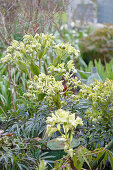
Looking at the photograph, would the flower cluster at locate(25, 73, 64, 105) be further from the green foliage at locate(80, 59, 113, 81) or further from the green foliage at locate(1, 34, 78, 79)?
the green foliage at locate(80, 59, 113, 81)

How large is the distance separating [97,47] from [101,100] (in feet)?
13.4

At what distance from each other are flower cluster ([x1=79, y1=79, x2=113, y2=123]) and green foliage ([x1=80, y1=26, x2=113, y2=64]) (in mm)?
3720

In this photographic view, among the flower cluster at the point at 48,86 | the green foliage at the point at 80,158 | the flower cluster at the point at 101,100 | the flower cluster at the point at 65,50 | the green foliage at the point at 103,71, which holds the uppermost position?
the flower cluster at the point at 65,50

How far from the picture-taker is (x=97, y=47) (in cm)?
536

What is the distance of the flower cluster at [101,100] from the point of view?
1429mm

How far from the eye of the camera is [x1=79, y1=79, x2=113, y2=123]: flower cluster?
4.69 feet

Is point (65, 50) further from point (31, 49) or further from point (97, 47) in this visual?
point (97, 47)

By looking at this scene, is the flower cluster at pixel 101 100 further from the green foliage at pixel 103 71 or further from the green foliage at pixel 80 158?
the green foliage at pixel 103 71

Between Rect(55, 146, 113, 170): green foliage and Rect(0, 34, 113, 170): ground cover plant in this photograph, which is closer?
Rect(55, 146, 113, 170): green foliage

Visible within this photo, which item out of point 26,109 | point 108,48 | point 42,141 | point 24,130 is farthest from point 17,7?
point 108,48

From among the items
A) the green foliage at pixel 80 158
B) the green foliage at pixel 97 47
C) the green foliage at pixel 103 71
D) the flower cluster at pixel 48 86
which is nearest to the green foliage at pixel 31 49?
the flower cluster at pixel 48 86

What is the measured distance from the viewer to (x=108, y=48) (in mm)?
5371

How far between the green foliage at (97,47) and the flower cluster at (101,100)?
372 cm

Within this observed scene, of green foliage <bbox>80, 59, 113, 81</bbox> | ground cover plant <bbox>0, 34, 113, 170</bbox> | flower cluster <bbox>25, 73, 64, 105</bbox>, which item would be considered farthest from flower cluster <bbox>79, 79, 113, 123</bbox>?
green foliage <bbox>80, 59, 113, 81</bbox>
